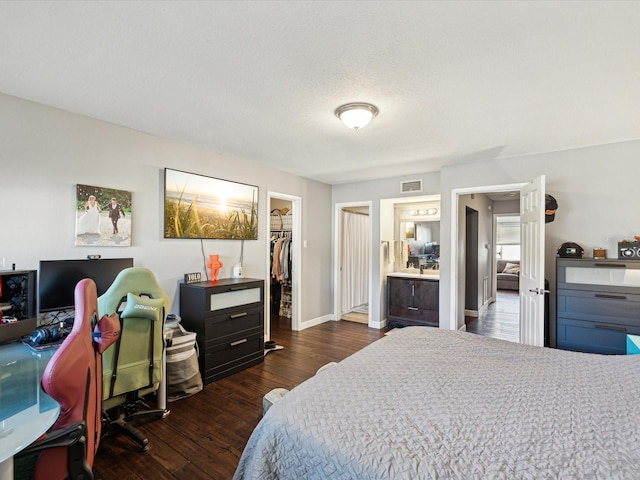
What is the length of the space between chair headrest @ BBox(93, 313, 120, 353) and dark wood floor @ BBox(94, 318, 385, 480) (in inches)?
39.3

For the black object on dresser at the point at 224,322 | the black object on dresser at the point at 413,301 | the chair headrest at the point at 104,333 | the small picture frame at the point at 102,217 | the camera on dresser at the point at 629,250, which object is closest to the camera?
the chair headrest at the point at 104,333

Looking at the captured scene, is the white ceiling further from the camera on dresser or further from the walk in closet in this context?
the walk in closet

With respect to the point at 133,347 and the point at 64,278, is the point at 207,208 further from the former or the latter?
the point at 133,347

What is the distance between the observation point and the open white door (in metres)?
2.98

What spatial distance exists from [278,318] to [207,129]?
374 centimetres

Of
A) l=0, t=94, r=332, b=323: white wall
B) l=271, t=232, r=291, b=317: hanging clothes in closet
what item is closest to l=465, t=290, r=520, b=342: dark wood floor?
l=271, t=232, r=291, b=317: hanging clothes in closet

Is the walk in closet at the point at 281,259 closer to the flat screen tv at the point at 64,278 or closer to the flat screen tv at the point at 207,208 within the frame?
the flat screen tv at the point at 207,208

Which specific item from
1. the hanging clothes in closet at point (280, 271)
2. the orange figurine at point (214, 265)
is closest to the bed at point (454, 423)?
the orange figurine at point (214, 265)

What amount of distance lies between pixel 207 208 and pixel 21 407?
2.57 metres

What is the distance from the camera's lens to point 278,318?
5.67m

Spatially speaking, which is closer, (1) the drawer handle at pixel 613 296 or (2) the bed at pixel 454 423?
(2) the bed at pixel 454 423

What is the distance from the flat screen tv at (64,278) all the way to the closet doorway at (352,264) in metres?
3.61

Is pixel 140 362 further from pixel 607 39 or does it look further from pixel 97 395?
pixel 607 39

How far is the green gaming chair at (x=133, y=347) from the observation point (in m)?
1.98
